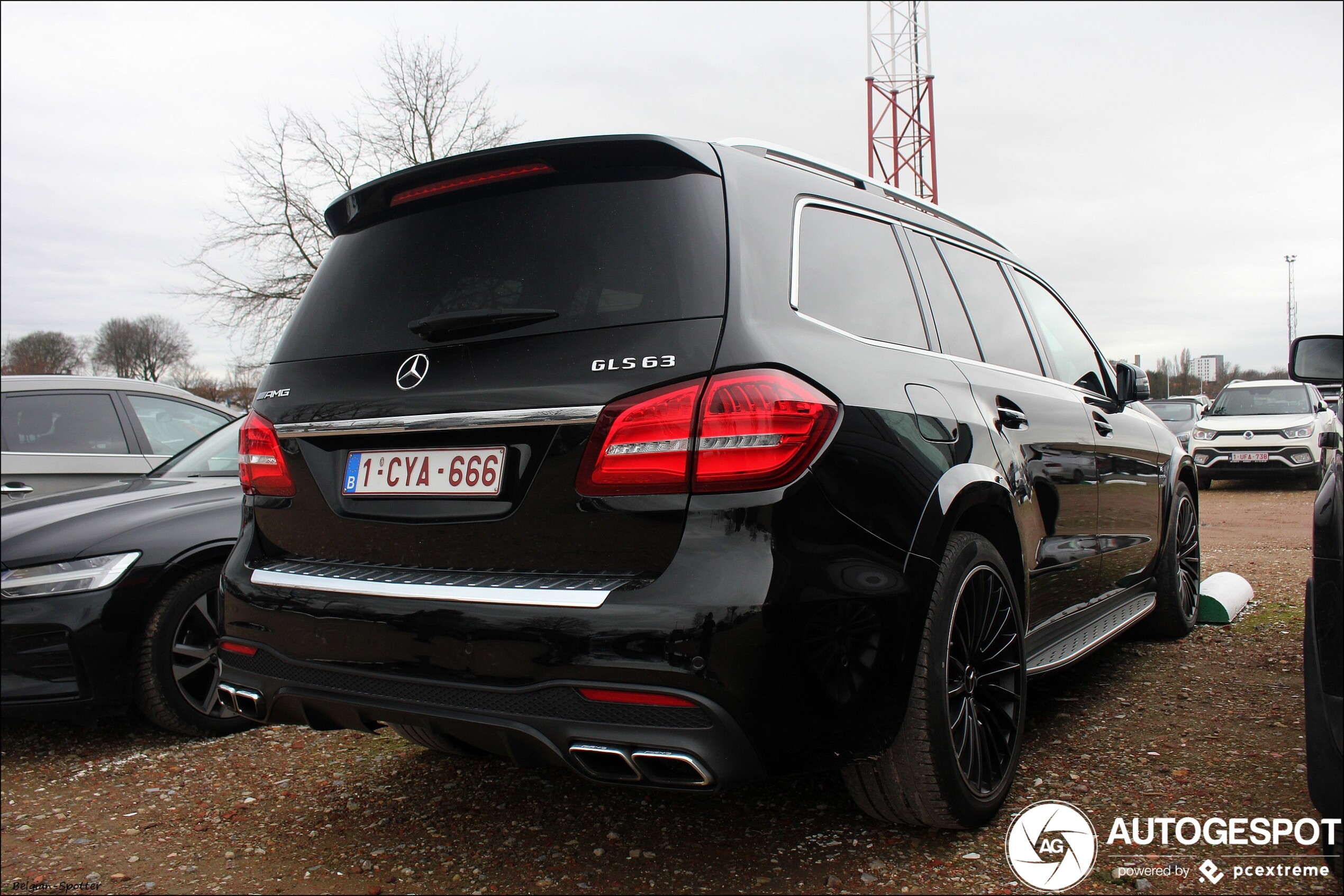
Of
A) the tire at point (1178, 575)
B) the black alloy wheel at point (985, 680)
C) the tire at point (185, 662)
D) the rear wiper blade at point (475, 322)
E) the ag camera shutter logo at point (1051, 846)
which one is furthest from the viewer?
the tire at point (1178, 575)

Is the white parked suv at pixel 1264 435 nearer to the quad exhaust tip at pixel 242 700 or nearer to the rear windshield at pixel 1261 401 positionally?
the rear windshield at pixel 1261 401

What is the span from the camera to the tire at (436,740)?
7.37 feet

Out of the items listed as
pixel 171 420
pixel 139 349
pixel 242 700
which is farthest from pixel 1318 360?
pixel 139 349

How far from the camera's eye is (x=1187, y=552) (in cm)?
519

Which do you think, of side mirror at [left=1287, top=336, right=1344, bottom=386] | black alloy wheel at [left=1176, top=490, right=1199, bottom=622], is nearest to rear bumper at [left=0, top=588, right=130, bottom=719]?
side mirror at [left=1287, top=336, right=1344, bottom=386]

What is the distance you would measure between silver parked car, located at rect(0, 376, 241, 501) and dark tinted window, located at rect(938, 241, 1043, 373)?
4934 millimetres

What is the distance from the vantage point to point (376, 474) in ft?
8.03

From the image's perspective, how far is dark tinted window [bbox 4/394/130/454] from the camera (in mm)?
6730

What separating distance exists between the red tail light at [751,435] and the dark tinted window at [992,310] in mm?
1396

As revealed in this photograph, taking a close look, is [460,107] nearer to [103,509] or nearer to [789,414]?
[103,509]

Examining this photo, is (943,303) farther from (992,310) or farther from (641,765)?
(641,765)

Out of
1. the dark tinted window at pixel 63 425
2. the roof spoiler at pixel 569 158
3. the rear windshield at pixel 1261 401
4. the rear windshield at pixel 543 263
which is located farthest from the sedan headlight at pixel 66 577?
the rear windshield at pixel 1261 401

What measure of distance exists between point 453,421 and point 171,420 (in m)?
5.36

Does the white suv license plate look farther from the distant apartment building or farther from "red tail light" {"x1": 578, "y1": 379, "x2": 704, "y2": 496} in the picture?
the distant apartment building
